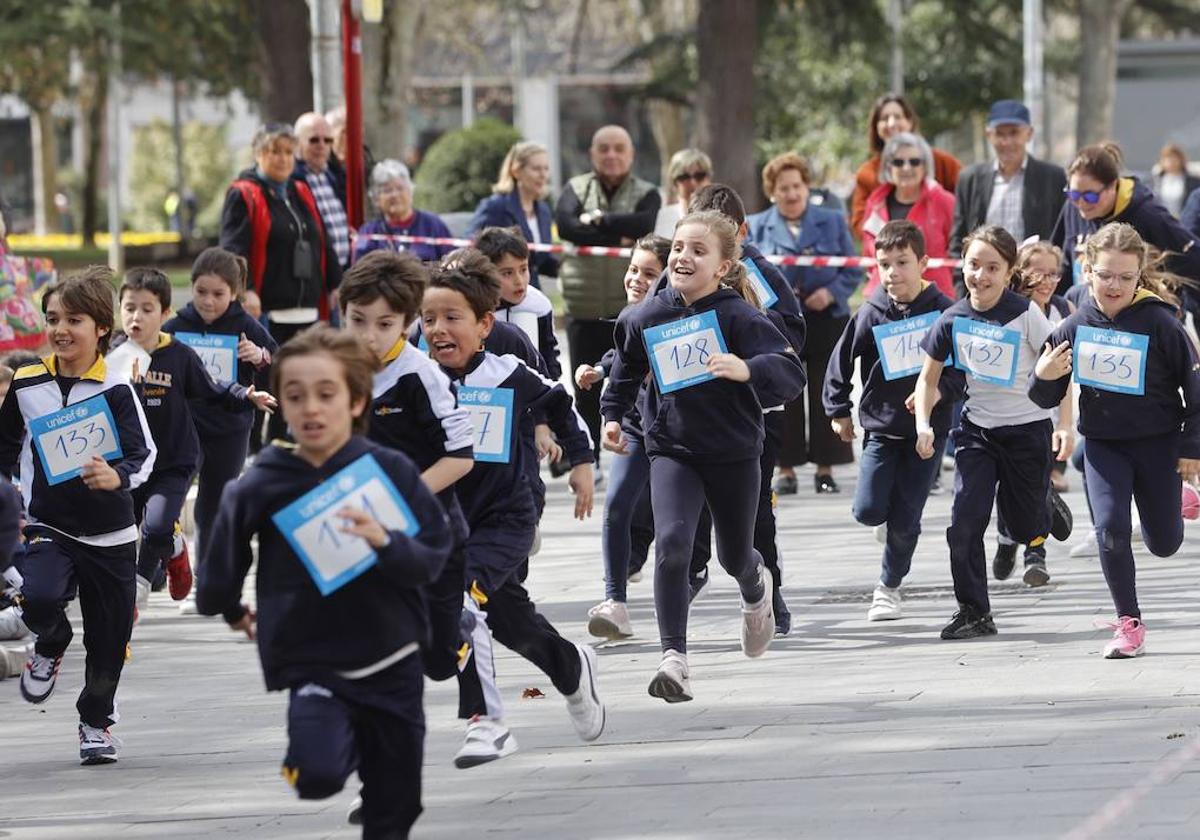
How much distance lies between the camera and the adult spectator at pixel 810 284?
523 inches

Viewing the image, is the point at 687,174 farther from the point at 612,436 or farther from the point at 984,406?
the point at 612,436

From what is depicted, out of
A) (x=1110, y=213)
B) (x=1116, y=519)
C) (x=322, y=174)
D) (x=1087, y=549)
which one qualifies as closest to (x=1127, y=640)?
(x=1116, y=519)

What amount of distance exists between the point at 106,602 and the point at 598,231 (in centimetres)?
639

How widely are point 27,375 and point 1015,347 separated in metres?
3.83

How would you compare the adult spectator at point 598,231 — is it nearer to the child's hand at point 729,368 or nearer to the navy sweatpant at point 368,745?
the child's hand at point 729,368

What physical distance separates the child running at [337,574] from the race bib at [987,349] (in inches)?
159

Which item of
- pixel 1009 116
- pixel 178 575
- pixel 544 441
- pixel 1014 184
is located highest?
pixel 1009 116

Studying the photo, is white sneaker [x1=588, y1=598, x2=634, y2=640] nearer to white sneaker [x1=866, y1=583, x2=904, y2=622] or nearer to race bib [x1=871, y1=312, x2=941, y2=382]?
white sneaker [x1=866, y1=583, x2=904, y2=622]

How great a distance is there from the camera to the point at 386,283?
6410 mm

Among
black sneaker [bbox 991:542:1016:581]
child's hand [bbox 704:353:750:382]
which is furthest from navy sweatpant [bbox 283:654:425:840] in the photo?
black sneaker [bbox 991:542:1016:581]

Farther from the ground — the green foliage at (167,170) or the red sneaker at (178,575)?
the green foliage at (167,170)

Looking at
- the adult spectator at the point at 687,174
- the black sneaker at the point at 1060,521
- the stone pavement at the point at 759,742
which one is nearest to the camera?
the stone pavement at the point at 759,742

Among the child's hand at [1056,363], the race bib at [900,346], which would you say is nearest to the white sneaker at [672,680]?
the child's hand at [1056,363]

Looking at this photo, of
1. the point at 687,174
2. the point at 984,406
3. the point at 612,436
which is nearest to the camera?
the point at 612,436
